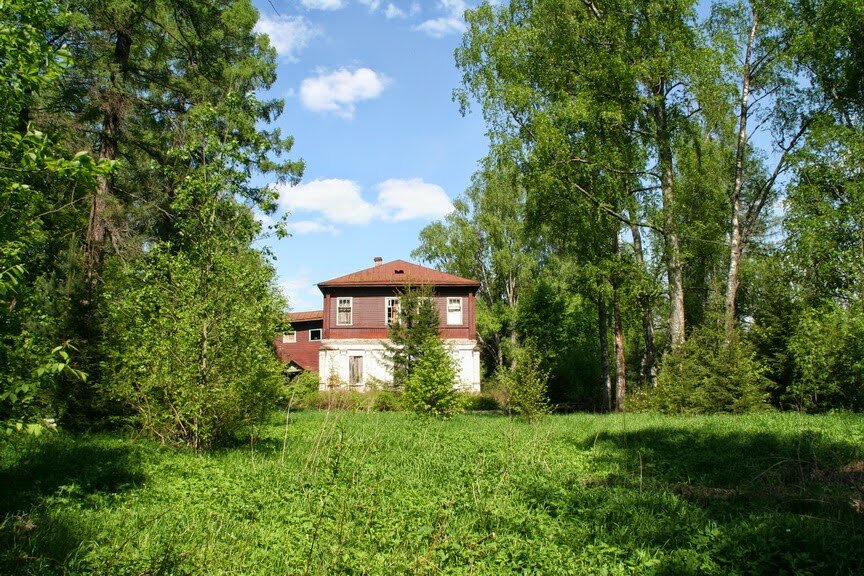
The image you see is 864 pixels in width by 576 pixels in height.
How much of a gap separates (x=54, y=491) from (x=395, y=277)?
28.3 meters

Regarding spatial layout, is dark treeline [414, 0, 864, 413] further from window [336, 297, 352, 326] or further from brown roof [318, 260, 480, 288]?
window [336, 297, 352, 326]

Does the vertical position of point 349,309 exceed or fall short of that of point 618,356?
it exceeds it

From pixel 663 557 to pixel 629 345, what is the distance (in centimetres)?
4072

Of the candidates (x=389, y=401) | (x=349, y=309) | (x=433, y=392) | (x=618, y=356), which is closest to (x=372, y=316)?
(x=349, y=309)

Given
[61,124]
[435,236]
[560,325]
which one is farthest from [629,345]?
[61,124]

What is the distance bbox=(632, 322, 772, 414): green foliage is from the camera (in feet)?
54.6

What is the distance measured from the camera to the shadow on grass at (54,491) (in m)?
5.04

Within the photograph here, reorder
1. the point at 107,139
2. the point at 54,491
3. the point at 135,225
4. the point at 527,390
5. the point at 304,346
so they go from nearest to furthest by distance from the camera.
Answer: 1. the point at 54,491
2. the point at 107,139
3. the point at 527,390
4. the point at 135,225
5. the point at 304,346

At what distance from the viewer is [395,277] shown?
35.1 m

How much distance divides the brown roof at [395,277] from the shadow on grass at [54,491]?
23.8 metres

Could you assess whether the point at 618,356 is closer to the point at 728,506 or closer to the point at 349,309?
the point at 349,309

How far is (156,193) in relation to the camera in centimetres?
1695

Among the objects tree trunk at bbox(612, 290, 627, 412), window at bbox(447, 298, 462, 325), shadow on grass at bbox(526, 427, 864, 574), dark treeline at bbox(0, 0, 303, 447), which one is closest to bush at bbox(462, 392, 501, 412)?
window at bbox(447, 298, 462, 325)

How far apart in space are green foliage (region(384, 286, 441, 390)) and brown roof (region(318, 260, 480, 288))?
18.6ft
